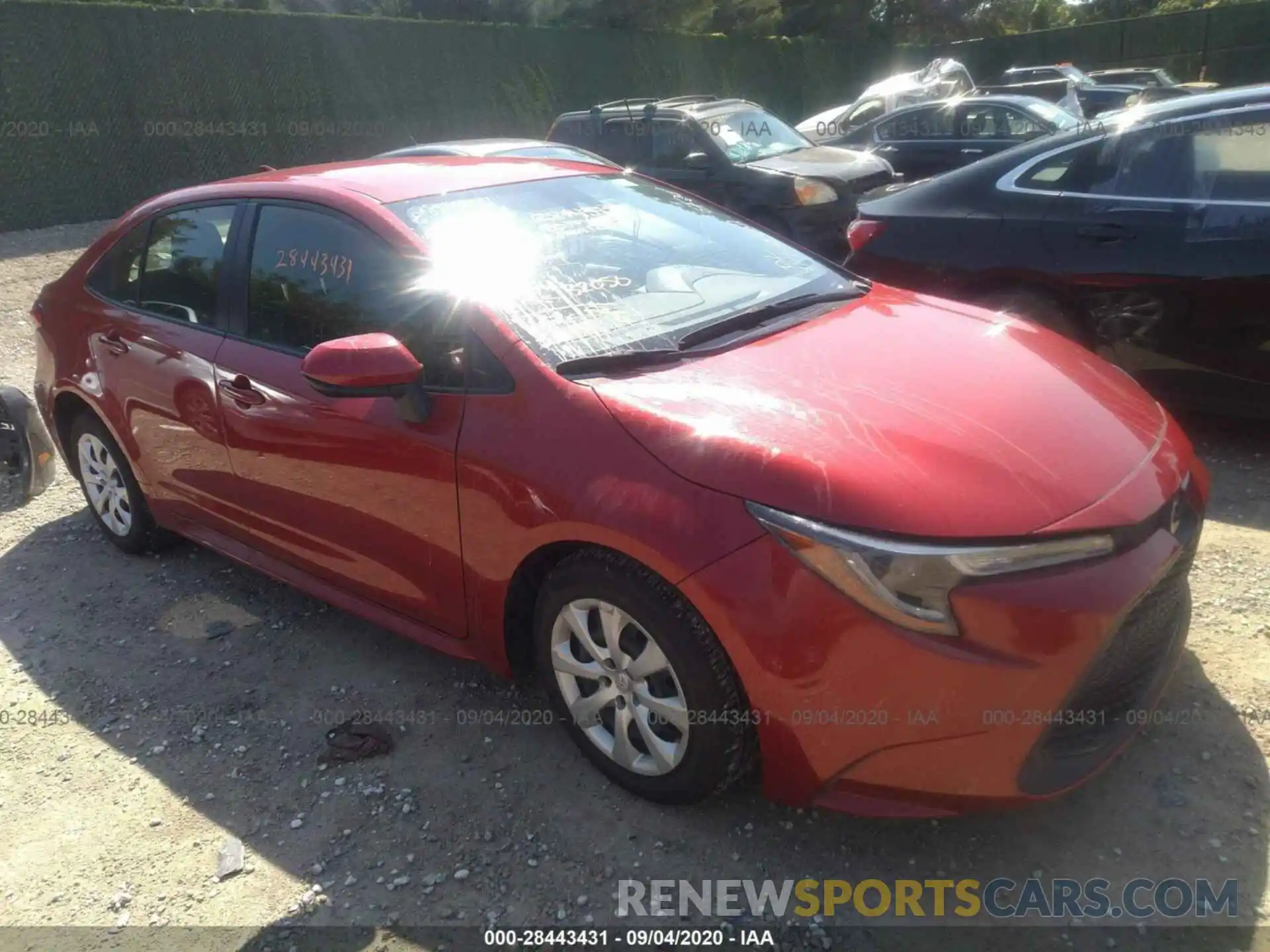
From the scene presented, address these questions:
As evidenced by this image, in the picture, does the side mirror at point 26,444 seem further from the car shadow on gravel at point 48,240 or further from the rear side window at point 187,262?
the car shadow on gravel at point 48,240

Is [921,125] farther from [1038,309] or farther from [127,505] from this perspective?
[127,505]

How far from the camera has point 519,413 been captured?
2633 millimetres

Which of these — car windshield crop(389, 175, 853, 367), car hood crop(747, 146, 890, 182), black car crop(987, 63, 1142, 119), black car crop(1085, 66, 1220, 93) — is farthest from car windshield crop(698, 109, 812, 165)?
black car crop(1085, 66, 1220, 93)

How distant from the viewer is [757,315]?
3047mm

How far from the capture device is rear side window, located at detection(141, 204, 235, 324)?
11.9 feet

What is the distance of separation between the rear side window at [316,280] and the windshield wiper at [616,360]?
0.63 meters

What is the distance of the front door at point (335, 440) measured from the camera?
9.48 ft

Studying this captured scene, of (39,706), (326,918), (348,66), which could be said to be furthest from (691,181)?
(348,66)

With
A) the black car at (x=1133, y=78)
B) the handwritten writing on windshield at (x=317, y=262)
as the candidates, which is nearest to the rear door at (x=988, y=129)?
the handwritten writing on windshield at (x=317, y=262)

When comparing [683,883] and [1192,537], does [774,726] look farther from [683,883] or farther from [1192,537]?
[1192,537]

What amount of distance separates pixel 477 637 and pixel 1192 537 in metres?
1.95

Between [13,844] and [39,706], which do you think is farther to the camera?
[39,706]

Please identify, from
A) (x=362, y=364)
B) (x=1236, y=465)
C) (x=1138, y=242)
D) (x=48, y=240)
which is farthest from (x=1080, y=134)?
(x=48, y=240)

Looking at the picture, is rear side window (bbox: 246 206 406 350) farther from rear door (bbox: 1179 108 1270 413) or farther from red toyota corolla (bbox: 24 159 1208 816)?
rear door (bbox: 1179 108 1270 413)
